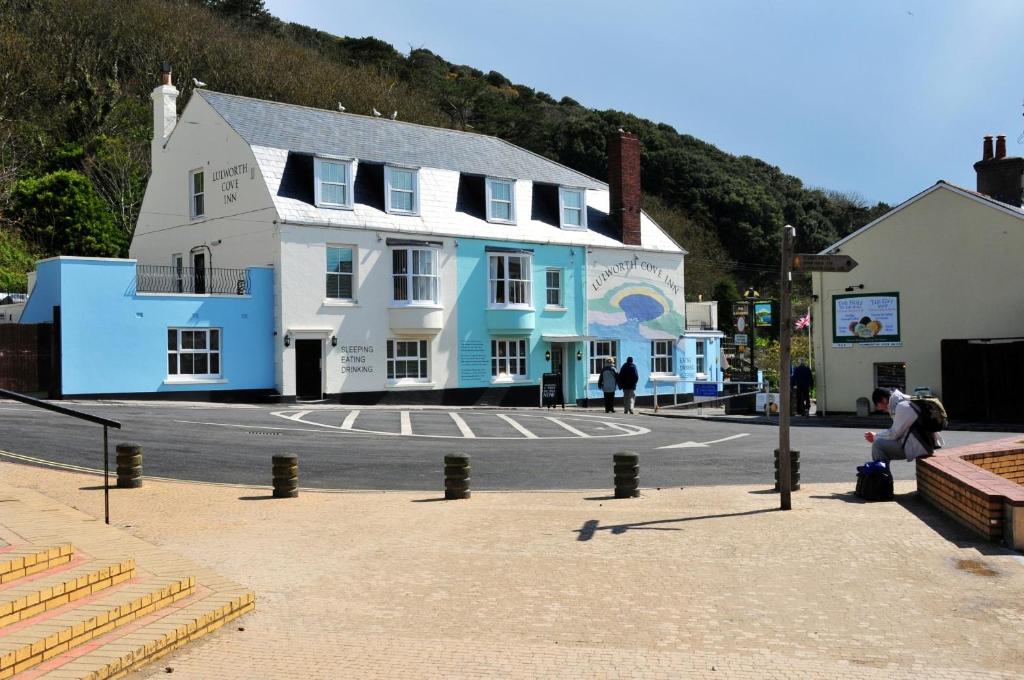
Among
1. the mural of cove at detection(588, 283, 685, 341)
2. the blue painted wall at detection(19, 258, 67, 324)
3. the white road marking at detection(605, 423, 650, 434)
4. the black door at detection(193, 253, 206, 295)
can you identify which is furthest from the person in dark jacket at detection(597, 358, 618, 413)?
the blue painted wall at detection(19, 258, 67, 324)

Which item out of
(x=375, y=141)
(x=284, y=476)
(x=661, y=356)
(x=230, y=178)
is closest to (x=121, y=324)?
(x=230, y=178)

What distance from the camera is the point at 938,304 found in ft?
96.8

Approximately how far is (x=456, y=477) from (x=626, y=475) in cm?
226

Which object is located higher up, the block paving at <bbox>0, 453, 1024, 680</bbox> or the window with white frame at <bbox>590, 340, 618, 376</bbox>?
the window with white frame at <bbox>590, 340, 618, 376</bbox>

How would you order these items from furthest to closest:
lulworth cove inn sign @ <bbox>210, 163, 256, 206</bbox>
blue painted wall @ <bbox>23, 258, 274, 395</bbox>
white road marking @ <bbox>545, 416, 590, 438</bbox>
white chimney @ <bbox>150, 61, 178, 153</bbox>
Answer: white chimney @ <bbox>150, 61, 178, 153</bbox> < lulworth cove inn sign @ <bbox>210, 163, 256, 206</bbox> < blue painted wall @ <bbox>23, 258, 274, 395</bbox> < white road marking @ <bbox>545, 416, 590, 438</bbox>

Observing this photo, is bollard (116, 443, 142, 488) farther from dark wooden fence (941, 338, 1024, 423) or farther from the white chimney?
the white chimney

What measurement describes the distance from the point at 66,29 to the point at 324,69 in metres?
14.9

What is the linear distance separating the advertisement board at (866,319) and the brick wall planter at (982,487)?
16.2m

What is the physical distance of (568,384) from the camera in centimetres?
3934

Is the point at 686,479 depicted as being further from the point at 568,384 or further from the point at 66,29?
the point at 66,29

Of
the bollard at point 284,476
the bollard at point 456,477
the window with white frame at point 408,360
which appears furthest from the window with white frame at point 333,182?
the bollard at point 456,477

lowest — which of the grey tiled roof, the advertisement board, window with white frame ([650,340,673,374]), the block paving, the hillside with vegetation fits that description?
the block paving

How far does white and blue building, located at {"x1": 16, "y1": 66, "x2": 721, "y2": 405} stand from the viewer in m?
30.1

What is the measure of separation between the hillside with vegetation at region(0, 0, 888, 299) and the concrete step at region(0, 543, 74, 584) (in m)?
35.4
